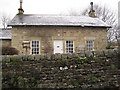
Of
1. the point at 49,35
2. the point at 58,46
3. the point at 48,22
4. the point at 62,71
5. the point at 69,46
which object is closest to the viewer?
the point at 62,71

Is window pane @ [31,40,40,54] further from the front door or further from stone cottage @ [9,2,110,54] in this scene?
the front door

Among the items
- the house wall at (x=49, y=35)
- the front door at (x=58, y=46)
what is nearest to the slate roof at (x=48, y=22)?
the house wall at (x=49, y=35)

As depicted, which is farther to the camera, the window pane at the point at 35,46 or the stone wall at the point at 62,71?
the window pane at the point at 35,46

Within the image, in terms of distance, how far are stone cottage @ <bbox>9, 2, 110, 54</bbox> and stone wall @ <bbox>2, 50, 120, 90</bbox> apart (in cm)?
1098

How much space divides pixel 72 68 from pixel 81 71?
261 millimetres

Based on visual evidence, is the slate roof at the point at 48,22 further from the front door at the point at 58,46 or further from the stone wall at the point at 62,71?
the stone wall at the point at 62,71

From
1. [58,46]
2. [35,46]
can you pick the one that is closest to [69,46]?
[58,46]

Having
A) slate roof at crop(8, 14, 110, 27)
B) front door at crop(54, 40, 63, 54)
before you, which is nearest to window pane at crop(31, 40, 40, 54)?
front door at crop(54, 40, 63, 54)

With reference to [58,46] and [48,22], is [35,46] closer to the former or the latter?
[58,46]

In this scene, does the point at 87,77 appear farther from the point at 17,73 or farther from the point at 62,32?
the point at 62,32

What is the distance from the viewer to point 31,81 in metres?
4.52

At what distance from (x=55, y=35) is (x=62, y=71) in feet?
38.1

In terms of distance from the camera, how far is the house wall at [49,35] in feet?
52.4

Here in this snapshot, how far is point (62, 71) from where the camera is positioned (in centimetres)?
474
